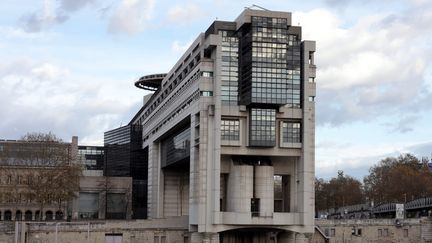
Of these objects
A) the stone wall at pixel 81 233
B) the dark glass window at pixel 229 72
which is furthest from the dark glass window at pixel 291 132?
the stone wall at pixel 81 233

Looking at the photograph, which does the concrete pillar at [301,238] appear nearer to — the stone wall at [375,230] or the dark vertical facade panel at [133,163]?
the stone wall at [375,230]

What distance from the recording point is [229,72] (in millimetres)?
99500

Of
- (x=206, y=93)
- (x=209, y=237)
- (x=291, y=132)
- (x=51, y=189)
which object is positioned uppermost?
(x=206, y=93)

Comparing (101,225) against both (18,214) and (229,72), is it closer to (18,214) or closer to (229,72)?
(229,72)

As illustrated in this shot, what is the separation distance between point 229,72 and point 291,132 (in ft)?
40.0

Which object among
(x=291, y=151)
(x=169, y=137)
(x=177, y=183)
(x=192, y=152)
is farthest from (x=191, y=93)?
(x=177, y=183)

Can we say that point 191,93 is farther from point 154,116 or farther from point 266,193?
point 154,116

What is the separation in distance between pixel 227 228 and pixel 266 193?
7772mm

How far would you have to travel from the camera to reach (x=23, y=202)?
154 metres

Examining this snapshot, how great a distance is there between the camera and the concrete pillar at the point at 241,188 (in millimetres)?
99500

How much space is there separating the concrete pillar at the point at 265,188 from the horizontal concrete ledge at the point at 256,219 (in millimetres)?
1758

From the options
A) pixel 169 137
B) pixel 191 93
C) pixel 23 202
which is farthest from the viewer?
pixel 23 202

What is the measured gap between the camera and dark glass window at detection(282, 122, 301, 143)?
9994 cm

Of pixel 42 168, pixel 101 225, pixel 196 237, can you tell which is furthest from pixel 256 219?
pixel 42 168
